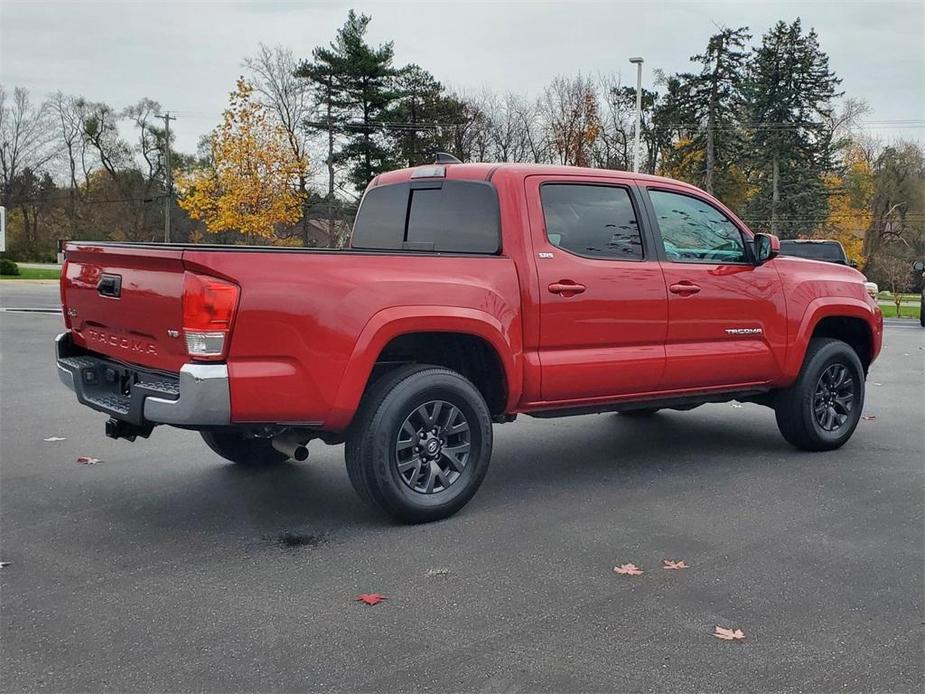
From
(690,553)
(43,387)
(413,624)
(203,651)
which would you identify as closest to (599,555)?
(690,553)

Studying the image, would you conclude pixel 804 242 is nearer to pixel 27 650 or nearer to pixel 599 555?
pixel 599 555

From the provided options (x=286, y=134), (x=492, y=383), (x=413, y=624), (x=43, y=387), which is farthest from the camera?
(x=286, y=134)

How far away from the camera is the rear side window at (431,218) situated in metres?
5.40

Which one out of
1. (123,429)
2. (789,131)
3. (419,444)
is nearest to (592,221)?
(419,444)

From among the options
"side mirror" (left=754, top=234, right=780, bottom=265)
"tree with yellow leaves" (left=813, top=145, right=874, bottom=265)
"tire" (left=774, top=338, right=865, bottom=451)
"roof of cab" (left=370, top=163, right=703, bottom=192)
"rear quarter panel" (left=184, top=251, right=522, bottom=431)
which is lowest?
"tire" (left=774, top=338, right=865, bottom=451)

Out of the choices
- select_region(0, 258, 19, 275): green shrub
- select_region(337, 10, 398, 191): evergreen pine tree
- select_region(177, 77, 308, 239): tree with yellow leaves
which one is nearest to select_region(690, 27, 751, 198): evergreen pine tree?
select_region(337, 10, 398, 191): evergreen pine tree

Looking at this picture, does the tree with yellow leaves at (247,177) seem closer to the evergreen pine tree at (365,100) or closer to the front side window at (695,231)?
the evergreen pine tree at (365,100)

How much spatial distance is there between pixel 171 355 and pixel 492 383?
190 cm

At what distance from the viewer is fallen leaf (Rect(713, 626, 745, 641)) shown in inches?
136

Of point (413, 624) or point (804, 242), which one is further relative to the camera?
point (804, 242)

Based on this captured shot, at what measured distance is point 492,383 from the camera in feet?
17.6

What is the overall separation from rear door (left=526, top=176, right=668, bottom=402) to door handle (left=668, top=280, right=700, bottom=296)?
0.34ft

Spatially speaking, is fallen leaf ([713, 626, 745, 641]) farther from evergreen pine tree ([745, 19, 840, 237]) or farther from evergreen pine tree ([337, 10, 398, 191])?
evergreen pine tree ([745, 19, 840, 237])

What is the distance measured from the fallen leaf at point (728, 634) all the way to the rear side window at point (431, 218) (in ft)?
8.41
